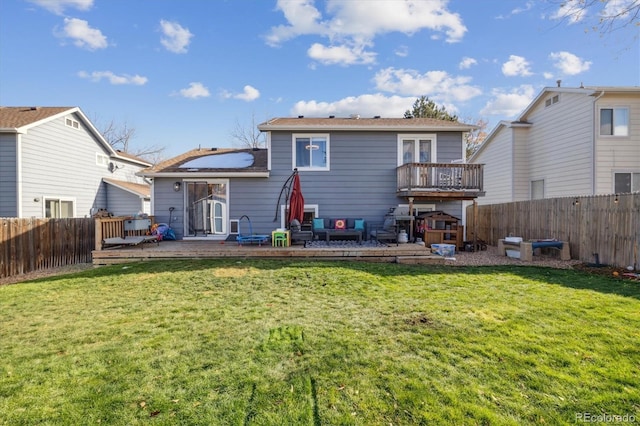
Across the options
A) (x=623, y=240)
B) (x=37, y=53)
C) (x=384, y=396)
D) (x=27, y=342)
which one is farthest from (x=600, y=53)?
(x=37, y=53)

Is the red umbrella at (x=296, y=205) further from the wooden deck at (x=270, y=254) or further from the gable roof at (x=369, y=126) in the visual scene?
the gable roof at (x=369, y=126)

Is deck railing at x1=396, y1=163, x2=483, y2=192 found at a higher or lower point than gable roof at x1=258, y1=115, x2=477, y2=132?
lower

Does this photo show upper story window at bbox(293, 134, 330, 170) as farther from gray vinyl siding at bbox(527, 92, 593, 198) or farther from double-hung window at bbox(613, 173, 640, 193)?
double-hung window at bbox(613, 173, 640, 193)

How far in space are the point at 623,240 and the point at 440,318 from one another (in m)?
6.11

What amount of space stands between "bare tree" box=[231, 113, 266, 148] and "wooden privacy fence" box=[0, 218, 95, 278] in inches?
766

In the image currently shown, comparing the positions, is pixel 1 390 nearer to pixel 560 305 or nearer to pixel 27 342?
pixel 27 342

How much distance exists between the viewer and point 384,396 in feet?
8.05

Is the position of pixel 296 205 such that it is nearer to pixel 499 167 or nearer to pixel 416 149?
pixel 416 149

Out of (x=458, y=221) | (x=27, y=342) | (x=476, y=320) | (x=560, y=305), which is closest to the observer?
(x=27, y=342)

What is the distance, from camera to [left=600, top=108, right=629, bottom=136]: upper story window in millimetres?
10906

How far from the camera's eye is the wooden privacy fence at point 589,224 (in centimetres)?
682

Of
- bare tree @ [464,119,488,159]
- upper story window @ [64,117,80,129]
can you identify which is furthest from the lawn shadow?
bare tree @ [464,119,488,159]

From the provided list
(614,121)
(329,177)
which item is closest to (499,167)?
(614,121)

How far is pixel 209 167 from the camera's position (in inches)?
432
